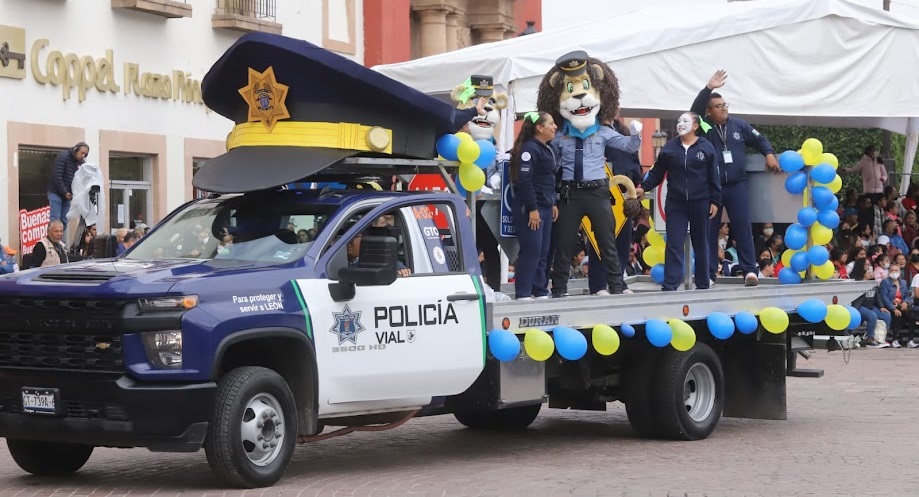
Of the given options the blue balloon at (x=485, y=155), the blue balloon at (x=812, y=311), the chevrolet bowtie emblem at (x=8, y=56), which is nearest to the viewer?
the blue balloon at (x=485, y=155)

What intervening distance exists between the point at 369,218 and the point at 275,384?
136 cm

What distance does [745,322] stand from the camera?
12.8m

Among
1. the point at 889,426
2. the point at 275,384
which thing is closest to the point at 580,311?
the point at 275,384

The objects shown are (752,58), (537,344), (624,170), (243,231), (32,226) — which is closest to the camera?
(243,231)

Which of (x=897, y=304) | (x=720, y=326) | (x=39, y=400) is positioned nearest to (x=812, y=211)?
(x=720, y=326)

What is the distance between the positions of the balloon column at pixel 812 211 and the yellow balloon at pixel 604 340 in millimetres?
3490

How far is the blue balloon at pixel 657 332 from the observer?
11969mm

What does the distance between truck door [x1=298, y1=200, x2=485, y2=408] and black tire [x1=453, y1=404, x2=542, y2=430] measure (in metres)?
2.80

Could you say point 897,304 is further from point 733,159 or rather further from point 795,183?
point 733,159

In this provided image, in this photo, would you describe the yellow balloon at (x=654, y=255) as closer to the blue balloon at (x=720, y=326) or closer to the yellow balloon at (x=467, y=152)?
the blue balloon at (x=720, y=326)

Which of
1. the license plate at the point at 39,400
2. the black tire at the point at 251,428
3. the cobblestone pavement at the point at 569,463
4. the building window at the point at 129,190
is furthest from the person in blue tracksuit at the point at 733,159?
the building window at the point at 129,190

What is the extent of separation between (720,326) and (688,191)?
5.47ft

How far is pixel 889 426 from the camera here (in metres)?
13.8

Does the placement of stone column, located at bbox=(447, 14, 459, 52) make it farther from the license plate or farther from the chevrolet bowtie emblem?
the license plate
